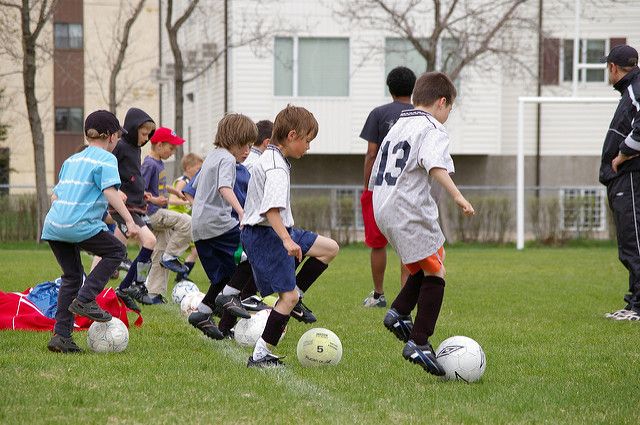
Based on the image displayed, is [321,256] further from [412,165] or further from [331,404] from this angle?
[331,404]

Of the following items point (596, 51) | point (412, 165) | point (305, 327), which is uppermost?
point (596, 51)

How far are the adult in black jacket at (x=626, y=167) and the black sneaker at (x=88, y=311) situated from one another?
16.3ft

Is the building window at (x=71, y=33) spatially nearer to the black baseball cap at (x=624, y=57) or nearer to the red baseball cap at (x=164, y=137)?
the red baseball cap at (x=164, y=137)

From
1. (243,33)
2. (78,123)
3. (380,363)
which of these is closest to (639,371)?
(380,363)

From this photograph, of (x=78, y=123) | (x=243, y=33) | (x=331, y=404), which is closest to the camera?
(x=331, y=404)

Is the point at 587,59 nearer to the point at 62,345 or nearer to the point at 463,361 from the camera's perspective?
the point at 62,345

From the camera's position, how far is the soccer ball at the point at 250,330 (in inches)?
318

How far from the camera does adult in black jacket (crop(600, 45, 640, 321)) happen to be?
32.4ft

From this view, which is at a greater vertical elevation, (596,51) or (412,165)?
(596,51)

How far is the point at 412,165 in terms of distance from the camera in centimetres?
664

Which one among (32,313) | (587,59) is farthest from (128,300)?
(587,59)

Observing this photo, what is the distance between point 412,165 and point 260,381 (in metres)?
1.61

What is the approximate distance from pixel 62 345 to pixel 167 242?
4.81 m

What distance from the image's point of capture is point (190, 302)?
10.0 metres
